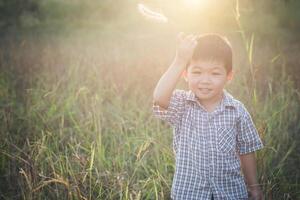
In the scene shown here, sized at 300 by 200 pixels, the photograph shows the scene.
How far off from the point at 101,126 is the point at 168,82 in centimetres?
156

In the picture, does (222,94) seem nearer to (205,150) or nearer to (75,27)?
(205,150)

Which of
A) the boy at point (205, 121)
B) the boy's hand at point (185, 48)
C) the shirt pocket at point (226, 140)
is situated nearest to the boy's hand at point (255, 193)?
the boy at point (205, 121)

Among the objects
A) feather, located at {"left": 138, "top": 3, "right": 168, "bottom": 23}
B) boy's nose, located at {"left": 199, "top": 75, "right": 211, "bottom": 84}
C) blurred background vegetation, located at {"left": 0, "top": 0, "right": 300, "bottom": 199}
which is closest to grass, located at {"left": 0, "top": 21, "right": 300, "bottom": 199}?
blurred background vegetation, located at {"left": 0, "top": 0, "right": 300, "bottom": 199}

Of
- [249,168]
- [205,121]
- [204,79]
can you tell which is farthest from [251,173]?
[204,79]

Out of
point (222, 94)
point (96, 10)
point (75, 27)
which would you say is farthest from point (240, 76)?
point (75, 27)

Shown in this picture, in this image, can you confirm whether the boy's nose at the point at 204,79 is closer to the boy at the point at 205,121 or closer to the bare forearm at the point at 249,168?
the boy at the point at 205,121

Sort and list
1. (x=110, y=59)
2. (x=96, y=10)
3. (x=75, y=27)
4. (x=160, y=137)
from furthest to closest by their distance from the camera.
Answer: (x=75, y=27), (x=96, y=10), (x=110, y=59), (x=160, y=137)

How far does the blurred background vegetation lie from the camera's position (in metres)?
2.38

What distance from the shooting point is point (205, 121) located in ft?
5.89

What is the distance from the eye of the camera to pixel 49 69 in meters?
4.58

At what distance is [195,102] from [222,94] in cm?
12

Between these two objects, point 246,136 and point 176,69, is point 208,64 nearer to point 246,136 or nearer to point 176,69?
point 176,69

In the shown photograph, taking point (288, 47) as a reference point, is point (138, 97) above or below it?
below

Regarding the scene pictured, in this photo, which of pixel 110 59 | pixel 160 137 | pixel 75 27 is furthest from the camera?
pixel 75 27
